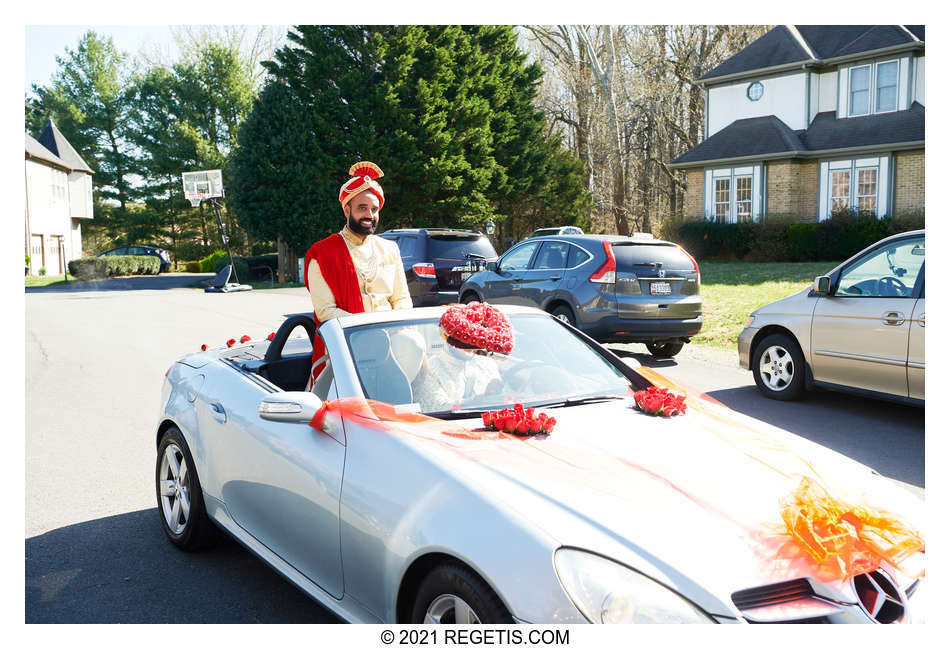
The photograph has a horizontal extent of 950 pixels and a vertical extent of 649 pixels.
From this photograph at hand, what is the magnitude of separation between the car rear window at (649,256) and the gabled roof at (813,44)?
21.6 metres

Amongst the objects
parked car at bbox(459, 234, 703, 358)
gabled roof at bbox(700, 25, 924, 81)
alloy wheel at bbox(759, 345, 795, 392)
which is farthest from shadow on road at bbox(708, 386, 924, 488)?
gabled roof at bbox(700, 25, 924, 81)

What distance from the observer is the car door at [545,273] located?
1158 cm

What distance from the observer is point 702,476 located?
2.76 meters

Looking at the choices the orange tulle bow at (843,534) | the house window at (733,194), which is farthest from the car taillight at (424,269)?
the house window at (733,194)

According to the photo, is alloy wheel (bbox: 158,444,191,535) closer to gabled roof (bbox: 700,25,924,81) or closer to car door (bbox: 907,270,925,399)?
car door (bbox: 907,270,925,399)

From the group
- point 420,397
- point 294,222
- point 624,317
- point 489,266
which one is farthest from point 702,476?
point 294,222

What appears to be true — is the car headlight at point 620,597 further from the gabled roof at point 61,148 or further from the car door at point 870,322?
the gabled roof at point 61,148

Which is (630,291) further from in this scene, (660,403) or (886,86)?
(886,86)

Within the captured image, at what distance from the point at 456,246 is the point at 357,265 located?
11.8m

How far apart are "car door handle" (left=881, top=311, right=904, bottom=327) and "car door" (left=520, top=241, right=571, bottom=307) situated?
5.03 m

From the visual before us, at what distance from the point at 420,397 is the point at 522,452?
0.75 m

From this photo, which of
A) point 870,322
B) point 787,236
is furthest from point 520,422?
point 787,236

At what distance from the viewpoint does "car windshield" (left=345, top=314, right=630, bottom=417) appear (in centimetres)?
349
